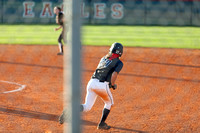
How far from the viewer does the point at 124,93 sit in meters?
9.44

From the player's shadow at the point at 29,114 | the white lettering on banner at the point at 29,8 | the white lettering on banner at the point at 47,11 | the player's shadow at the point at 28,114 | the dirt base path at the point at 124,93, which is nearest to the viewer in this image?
the dirt base path at the point at 124,93

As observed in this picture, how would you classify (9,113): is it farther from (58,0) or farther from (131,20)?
(58,0)

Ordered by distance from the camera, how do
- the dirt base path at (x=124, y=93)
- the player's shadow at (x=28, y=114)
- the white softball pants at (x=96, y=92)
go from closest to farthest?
the white softball pants at (x=96, y=92), the dirt base path at (x=124, y=93), the player's shadow at (x=28, y=114)

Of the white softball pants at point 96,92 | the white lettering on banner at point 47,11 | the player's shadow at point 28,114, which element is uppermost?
the white lettering on banner at point 47,11

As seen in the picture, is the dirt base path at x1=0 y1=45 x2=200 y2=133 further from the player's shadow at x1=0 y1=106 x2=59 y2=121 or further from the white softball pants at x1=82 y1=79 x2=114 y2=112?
the white softball pants at x1=82 y1=79 x2=114 y2=112

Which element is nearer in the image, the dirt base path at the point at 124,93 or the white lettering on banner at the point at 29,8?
the dirt base path at the point at 124,93

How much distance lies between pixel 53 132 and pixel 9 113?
5.20 feet

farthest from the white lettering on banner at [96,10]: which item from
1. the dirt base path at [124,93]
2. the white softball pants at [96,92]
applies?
the white softball pants at [96,92]

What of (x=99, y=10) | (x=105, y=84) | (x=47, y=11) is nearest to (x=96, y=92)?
(x=105, y=84)

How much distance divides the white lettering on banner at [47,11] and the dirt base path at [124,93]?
48.3 feet

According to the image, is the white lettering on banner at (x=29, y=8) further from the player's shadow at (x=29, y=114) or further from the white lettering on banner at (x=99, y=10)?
the player's shadow at (x=29, y=114)

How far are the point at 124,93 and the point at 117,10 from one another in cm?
2158

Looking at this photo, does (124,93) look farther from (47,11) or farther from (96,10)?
(47,11)

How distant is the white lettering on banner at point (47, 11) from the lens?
3023 centimetres
